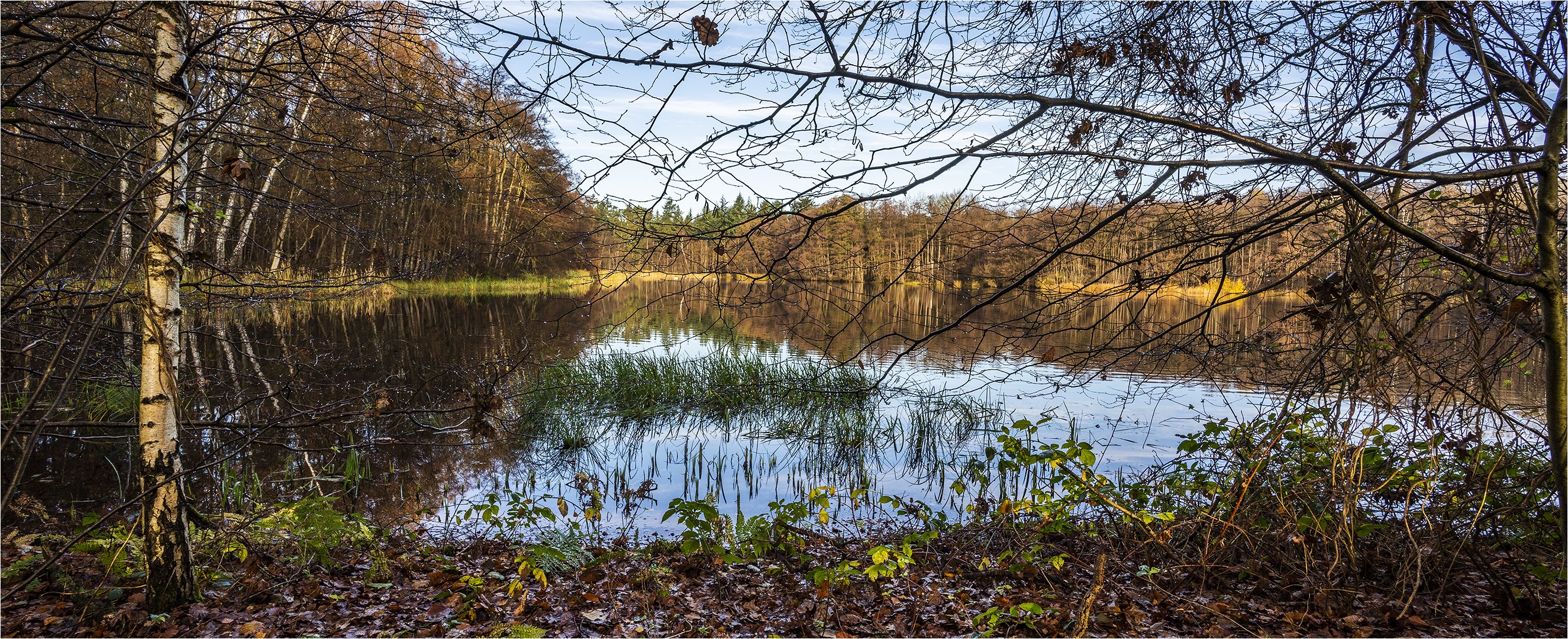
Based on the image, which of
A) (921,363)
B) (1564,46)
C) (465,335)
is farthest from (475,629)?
(465,335)

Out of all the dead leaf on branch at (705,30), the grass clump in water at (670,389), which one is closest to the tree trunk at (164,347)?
the dead leaf on branch at (705,30)

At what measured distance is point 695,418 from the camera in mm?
9703

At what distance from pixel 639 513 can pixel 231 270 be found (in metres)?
3.37

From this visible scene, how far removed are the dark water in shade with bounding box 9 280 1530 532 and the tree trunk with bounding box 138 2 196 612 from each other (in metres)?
0.25

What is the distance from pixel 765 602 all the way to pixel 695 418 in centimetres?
602

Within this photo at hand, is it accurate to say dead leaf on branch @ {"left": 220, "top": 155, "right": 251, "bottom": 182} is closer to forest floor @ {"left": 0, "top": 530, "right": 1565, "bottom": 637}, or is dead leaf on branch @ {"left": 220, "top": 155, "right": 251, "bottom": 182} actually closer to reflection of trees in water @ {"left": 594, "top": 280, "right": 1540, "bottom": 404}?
reflection of trees in water @ {"left": 594, "top": 280, "right": 1540, "bottom": 404}

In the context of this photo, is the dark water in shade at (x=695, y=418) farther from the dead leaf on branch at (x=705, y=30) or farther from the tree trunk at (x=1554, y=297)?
the dead leaf on branch at (x=705, y=30)

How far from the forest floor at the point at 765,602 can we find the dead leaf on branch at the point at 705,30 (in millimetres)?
2420

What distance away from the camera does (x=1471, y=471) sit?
324cm

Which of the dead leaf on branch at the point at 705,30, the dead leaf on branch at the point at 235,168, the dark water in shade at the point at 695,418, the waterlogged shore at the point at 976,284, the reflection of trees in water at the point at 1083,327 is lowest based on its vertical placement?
the dark water in shade at the point at 695,418

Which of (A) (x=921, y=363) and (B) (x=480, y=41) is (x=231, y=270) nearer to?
(B) (x=480, y=41)

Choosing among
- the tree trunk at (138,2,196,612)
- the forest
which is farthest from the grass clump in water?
the tree trunk at (138,2,196,612)

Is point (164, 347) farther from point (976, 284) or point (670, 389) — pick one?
point (670, 389)

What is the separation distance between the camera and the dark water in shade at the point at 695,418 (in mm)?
3781
